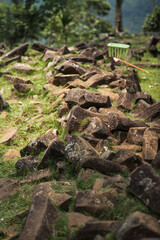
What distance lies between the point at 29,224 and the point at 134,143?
9.01 ft

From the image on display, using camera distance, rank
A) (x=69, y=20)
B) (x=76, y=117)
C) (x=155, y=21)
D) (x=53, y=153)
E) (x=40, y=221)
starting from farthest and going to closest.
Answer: (x=155, y=21) → (x=69, y=20) → (x=76, y=117) → (x=53, y=153) → (x=40, y=221)

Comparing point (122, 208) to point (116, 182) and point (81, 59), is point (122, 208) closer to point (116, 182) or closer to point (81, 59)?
point (116, 182)

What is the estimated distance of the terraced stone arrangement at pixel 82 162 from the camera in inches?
121

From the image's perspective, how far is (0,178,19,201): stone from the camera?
4.37 m

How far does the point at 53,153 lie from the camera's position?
4887mm

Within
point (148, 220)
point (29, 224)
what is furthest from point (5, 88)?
point (148, 220)

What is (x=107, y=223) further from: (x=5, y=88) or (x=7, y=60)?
(x=7, y=60)

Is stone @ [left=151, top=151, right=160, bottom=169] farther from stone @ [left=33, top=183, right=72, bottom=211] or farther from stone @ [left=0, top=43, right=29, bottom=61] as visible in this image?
stone @ [left=0, top=43, right=29, bottom=61]

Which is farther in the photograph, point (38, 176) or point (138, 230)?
point (38, 176)

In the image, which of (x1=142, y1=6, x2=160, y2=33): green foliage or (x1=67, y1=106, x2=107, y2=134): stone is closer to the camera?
(x1=67, y1=106, x2=107, y2=134): stone

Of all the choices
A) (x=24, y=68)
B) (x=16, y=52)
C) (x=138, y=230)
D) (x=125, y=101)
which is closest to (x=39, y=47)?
(x=16, y=52)

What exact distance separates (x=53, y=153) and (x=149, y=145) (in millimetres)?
1813

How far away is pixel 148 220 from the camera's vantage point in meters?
2.66

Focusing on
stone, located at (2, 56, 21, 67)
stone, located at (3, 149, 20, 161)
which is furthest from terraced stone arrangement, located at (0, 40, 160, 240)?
stone, located at (2, 56, 21, 67)
